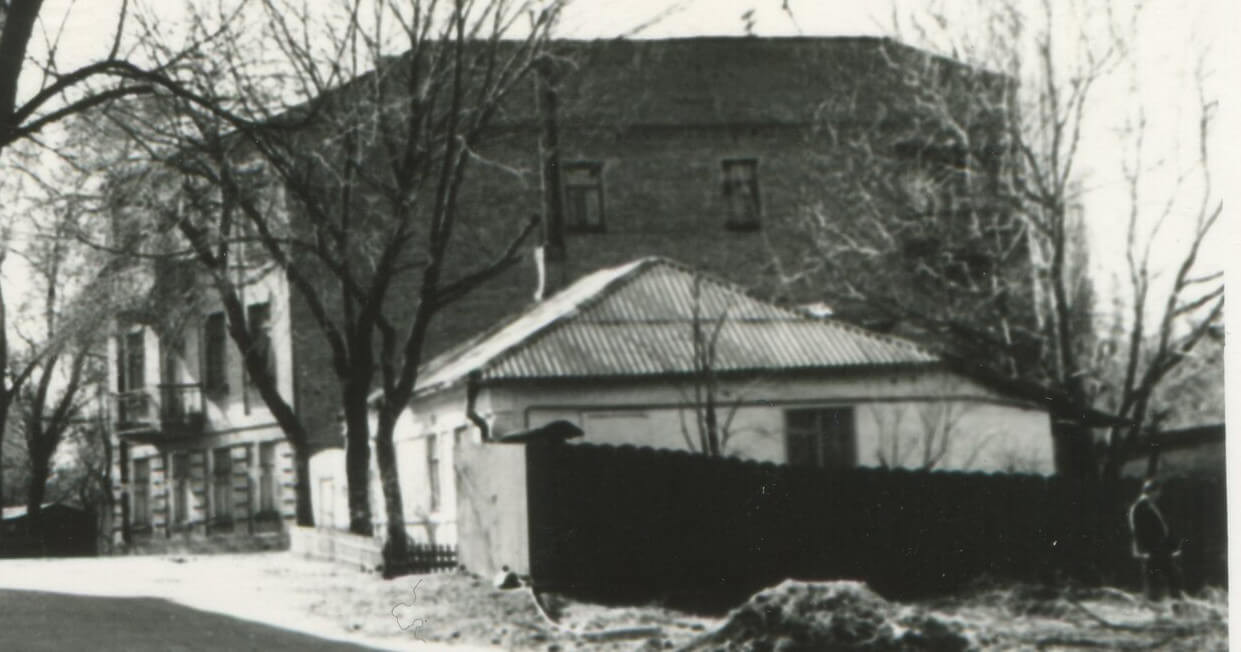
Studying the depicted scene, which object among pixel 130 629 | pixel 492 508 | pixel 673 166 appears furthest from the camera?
pixel 673 166

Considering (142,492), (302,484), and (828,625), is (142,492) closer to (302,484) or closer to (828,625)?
(302,484)

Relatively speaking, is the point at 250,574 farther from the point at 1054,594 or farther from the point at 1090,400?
the point at 1090,400

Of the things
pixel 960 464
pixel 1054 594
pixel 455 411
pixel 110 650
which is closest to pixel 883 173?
pixel 960 464

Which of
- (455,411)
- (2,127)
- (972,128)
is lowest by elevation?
(455,411)

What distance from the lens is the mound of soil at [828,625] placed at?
12789mm

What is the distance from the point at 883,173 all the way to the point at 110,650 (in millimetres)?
21347

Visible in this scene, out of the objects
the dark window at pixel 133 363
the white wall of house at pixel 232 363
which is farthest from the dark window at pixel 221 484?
the dark window at pixel 133 363

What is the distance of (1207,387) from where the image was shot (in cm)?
2831

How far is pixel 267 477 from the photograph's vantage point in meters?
40.0

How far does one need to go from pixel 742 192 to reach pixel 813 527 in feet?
67.4

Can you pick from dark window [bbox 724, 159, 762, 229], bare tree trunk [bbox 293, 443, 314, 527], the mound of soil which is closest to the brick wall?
dark window [bbox 724, 159, 762, 229]

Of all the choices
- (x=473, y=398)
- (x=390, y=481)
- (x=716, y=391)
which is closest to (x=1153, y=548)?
(x=716, y=391)

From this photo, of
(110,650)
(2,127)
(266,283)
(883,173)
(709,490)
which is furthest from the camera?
(266,283)

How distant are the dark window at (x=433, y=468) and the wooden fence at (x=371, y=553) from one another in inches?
94.4
